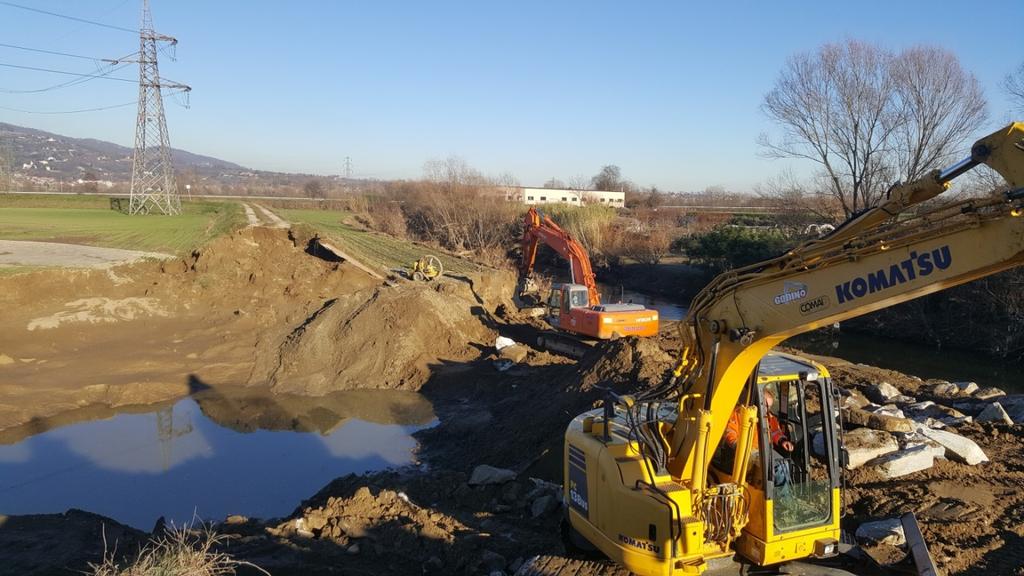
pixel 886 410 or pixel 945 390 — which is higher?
pixel 886 410

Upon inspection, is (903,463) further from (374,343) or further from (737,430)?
(374,343)

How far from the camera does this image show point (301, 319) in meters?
21.2

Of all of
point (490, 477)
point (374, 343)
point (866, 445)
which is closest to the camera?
point (866, 445)

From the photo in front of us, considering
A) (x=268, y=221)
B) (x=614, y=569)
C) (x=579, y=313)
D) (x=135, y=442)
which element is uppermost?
(x=268, y=221)

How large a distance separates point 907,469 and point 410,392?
1163cm

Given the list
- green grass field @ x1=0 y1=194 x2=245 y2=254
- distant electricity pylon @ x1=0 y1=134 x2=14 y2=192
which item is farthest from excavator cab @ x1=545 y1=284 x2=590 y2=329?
distant electricity pylon @ x1=0 y1=134 x2=14 y2=192

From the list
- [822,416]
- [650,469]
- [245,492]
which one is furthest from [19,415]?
[822,416]

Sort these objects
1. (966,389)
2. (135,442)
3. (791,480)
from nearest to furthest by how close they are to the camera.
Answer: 1. (791,480)
2. (966,389)
3. (135,442)

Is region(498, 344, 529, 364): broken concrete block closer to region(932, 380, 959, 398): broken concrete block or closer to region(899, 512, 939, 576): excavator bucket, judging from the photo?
region(932, 380, 959, 398): broken concrete block

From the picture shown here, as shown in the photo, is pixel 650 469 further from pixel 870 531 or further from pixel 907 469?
pixel 907 469

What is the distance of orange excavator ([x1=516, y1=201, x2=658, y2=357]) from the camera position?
17.9m

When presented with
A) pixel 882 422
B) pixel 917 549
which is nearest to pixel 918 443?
pixel 882 422

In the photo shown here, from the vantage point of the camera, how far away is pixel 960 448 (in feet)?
29.9

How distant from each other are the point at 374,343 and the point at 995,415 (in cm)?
1379
